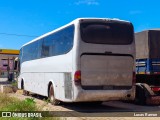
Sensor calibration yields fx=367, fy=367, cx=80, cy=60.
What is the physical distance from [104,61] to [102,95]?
127cm

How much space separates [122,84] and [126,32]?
2057 millimetres

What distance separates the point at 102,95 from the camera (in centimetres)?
1358

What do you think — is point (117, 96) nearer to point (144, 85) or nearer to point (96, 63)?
point (96, 63)

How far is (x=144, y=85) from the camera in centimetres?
1644

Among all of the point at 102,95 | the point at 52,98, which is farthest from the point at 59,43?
the point at 102,95

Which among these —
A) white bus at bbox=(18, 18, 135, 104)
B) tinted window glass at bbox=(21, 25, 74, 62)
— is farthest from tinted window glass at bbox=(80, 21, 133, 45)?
tinted window glass at bbox=(21, 25, 74, 62)

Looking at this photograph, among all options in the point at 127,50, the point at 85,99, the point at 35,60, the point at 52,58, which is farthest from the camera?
the point at 35,60

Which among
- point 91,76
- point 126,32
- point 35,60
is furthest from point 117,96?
point 35,60

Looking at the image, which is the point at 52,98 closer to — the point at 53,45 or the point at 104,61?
the point at 53,45

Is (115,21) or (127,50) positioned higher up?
(115,21)

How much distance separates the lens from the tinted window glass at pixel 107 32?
13.7 meters

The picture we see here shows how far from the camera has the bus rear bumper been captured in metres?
13.3

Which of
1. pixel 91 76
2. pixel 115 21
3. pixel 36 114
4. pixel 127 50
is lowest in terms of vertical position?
pixel 36 114

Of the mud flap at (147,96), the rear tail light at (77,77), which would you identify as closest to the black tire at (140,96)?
the mud flap at (147,96)
